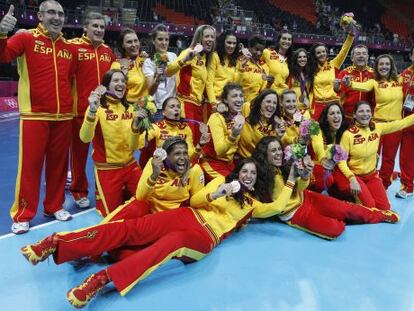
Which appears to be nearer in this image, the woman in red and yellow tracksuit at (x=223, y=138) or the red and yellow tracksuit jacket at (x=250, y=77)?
the woman in red and yellow tracksuit at (x=223, y=138)

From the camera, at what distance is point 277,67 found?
17.0 feet

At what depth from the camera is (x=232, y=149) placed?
12.9 ft

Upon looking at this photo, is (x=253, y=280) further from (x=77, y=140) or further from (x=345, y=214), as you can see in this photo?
(x=77, y=140)

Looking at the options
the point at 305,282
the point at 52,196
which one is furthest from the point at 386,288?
the point at 52,196

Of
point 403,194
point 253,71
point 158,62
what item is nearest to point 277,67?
point 253,71

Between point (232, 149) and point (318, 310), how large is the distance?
1791 millimetres

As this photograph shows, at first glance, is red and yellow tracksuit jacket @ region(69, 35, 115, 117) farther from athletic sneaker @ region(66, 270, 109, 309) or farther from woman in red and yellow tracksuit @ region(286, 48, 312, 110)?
woman in red and yellow tracksuit @ region(286, 48, 312, 110)

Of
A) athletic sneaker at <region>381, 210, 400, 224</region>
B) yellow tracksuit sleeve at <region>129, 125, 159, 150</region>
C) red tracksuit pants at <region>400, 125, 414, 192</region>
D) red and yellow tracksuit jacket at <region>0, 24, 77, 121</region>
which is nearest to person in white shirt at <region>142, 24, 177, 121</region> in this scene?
yellow tracksuit sleeve at <region>129, 125, 159, 150</region>

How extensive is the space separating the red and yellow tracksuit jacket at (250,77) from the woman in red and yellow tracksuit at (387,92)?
1065 millimetres

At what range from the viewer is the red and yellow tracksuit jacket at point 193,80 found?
458cm

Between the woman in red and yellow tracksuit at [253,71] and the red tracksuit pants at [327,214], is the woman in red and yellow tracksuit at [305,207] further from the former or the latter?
the woman in red and yellow tracksuit at [253,71]

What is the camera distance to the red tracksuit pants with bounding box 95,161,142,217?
11.8ft

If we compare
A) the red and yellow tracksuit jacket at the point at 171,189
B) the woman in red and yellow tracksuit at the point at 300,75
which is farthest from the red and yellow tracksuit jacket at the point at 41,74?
the woman in red and yellow tracksuit at the point at 300,75

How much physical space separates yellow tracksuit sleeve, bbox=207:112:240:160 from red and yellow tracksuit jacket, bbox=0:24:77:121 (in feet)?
4.32
